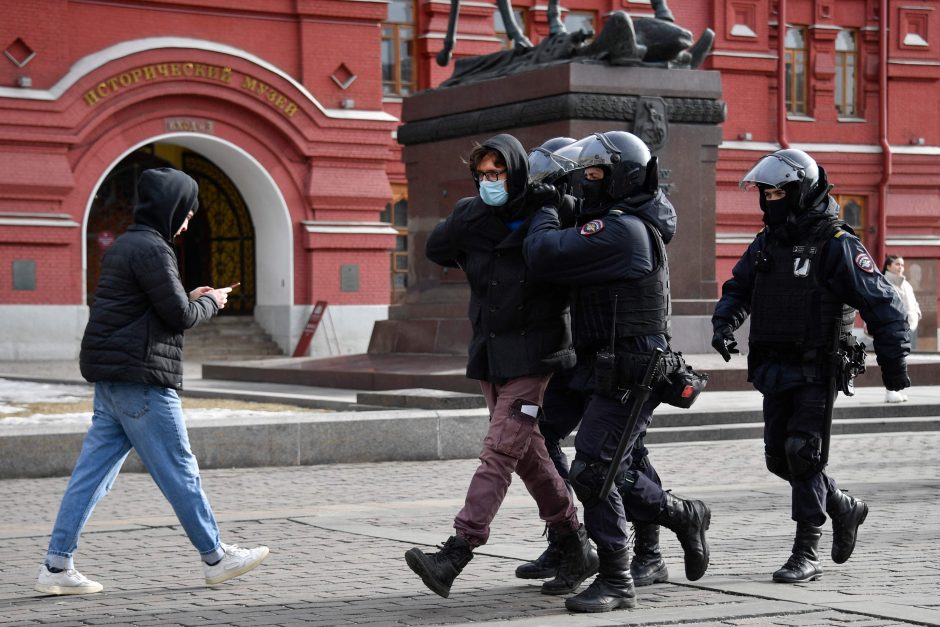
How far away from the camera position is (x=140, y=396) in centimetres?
629

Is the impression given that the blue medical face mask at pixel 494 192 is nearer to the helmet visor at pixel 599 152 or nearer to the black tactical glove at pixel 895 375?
the helmet visor at pixel 599 152

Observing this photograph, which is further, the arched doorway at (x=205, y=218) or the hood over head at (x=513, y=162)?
the arched doorway at (x=205, y=218)

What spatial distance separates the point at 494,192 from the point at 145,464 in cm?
167

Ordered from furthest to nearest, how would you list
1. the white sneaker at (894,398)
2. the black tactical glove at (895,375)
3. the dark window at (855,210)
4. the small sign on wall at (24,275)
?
1. the dark window at (855,210)
2. the small sign on wall at (24,275)
3. the white sneaker at (894,398)
4. the black tactical glove at (895,375)

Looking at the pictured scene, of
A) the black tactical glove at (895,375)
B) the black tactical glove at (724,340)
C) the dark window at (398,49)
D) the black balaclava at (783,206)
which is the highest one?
the dark window at (398,49)

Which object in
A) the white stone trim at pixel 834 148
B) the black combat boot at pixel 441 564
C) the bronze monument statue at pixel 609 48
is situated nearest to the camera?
the black combat boot at pixel 441 564

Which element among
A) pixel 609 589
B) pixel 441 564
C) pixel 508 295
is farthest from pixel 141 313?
pixel 609 589

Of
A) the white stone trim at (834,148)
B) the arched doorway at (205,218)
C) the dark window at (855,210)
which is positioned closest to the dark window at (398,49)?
the arched doorway at (205,218)

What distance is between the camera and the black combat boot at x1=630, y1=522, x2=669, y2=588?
6383 mm

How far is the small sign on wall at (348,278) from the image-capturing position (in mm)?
28250

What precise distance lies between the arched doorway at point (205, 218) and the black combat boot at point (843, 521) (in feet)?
75.1

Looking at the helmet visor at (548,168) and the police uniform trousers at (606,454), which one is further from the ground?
the helmet visor at (548,168)

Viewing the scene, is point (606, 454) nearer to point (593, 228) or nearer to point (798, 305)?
point (593, 228)

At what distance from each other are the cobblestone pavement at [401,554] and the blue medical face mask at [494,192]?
1.46m
